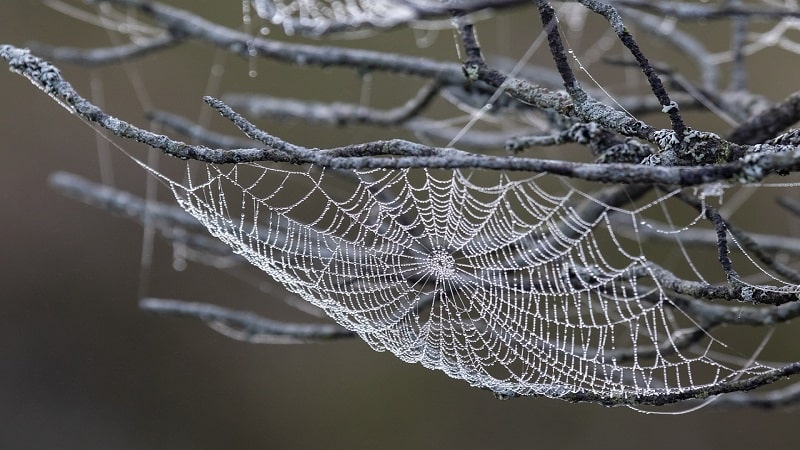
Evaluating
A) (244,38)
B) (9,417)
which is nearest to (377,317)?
(244,38)

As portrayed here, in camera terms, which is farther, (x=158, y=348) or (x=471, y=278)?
(x=158, y=348)

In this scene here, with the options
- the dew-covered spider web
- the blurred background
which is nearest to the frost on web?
the dew-covered spider web

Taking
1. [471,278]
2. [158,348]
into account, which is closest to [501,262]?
[471,278]

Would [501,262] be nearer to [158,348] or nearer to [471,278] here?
[471,278]

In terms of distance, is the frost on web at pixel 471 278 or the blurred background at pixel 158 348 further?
the blurred background at pixel 158 348

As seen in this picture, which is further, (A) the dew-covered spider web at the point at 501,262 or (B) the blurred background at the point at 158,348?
(B) the blurred background at the point at 158,348

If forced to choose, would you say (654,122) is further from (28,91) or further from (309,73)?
(28,91)

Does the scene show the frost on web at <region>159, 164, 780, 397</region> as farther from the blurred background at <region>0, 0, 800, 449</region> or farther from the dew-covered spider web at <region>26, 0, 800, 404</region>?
the blurred background at <region>0, 0, 800, 449</region>

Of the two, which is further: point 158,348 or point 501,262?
point 158,348

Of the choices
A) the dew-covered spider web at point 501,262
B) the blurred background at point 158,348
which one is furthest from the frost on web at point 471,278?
the blurred background at point 158,348

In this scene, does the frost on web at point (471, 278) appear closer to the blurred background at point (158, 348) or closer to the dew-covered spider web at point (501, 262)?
the dew-covered spider web at point (501, 262)

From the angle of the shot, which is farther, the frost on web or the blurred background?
the blurred background
